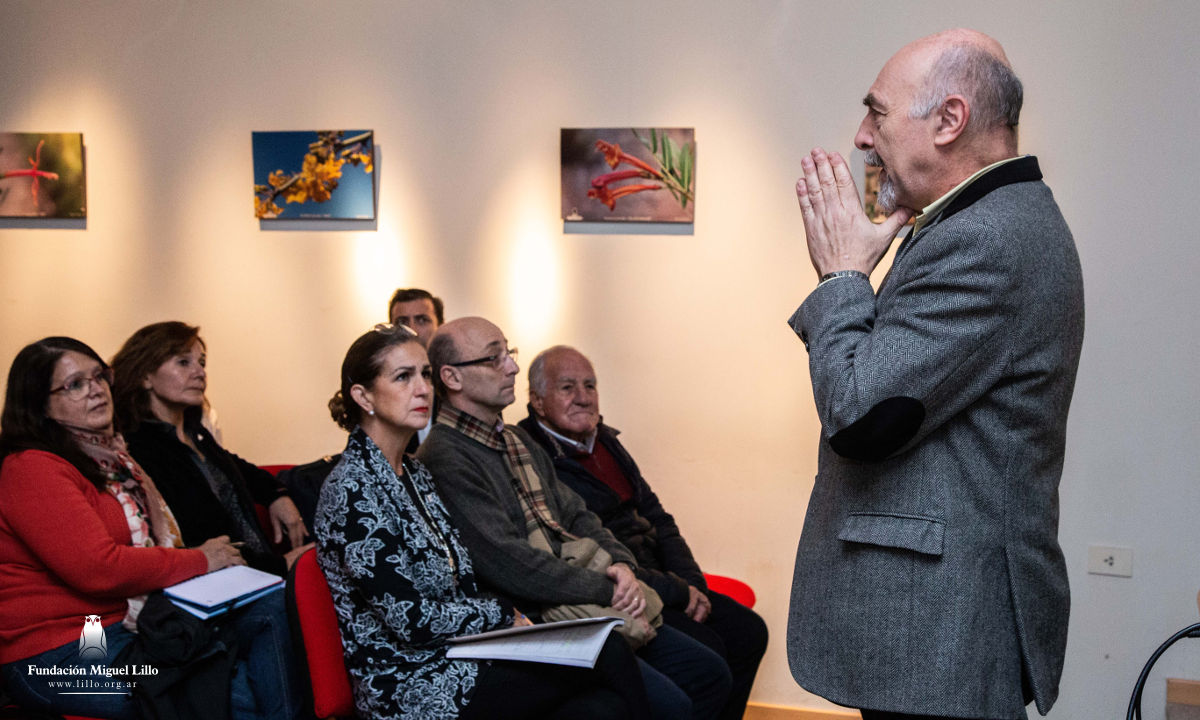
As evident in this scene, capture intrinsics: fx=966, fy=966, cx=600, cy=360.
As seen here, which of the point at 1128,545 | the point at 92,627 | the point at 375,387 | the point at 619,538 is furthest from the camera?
the point at 1128,545

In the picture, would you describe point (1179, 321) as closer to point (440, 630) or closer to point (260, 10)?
point (440, 630)

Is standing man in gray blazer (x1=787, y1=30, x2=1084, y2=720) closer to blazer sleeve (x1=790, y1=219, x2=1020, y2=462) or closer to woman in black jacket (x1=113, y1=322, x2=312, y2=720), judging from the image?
blazer sleeve (x1=790, y1=219, x2=1020, y2=462)

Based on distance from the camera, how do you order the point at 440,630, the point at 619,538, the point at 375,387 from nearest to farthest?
the point at 440,630 < the point at 375,387 < the point at 619,538

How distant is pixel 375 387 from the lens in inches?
96.5

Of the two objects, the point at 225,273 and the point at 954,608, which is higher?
the point at 225,273

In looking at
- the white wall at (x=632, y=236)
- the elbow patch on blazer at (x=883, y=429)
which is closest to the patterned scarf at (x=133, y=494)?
the white wall at (x=632, y=236)

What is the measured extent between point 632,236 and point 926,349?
2727 mm

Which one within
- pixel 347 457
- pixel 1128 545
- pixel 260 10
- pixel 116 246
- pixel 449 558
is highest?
pixel 260 10

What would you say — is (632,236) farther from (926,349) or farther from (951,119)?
(926,349)

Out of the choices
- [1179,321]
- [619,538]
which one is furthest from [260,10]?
[1179,321]

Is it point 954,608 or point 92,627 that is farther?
point 92,627

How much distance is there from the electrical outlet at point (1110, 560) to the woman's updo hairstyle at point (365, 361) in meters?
2.55

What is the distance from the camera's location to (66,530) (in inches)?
88.7

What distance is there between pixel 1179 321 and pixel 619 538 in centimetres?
210
